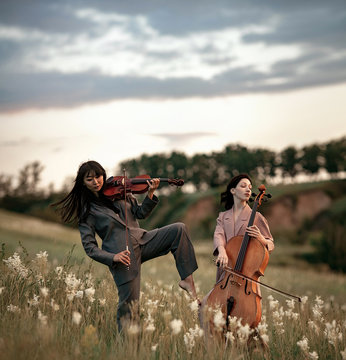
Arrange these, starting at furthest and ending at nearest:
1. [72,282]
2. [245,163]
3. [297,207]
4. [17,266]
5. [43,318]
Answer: [297,207]
[245,163]
[17,266]
[72,282]
[43,318]

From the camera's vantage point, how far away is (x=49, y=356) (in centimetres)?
466

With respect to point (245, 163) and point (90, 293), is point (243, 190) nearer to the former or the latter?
point (90, 293)

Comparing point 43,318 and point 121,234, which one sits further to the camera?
point 121,234

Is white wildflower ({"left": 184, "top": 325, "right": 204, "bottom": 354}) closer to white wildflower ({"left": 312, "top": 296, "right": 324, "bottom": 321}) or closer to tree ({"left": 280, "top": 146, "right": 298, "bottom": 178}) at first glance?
white wildflower ({"left": 312, "top": 296, "right": 324, "bottom": 321})

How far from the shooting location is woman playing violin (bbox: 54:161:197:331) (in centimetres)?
645

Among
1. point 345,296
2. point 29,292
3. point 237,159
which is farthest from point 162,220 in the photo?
point 29,292

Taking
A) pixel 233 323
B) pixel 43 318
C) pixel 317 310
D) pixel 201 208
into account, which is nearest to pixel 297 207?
pixel 201 208

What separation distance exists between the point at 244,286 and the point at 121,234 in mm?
1708

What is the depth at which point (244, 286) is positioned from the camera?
597 centimetres

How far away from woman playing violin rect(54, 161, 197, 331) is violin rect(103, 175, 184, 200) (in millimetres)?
86

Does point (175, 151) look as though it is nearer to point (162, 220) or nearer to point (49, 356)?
point (162, 220)

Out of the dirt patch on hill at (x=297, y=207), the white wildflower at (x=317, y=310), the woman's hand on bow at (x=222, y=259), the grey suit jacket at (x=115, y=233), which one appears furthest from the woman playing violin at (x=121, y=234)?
the dirt patch on hill at (x=297, y=207)

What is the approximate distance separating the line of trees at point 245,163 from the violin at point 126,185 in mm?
52329

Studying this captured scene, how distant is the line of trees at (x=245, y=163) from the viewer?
63844 millimetres
